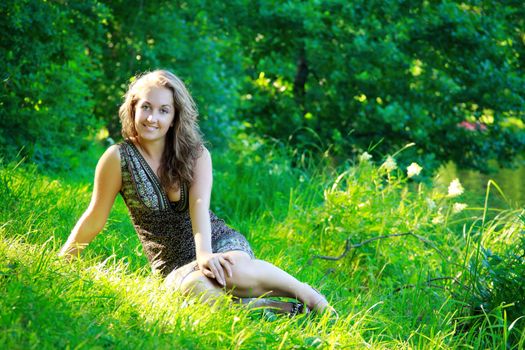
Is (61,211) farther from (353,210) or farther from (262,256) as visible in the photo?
(353,210)

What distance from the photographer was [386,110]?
7656 millimetres

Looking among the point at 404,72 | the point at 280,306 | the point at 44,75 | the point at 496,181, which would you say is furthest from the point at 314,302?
the point at 496,181

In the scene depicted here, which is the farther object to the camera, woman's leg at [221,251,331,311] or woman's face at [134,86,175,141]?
woman's face at [134,86,175,141]

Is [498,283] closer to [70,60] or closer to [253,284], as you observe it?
[253,284]

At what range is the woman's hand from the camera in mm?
3348

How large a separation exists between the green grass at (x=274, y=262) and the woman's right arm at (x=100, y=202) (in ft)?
0.34

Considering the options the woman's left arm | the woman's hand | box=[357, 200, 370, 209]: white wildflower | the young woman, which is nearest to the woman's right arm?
the young woman

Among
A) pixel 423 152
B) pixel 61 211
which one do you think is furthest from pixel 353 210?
pixel 423 152

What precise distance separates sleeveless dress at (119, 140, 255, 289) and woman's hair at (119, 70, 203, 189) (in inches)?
2.1

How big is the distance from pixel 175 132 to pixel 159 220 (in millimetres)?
419

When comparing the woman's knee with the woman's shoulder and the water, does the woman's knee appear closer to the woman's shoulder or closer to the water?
the woman's shoulder

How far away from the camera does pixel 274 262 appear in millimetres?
4477

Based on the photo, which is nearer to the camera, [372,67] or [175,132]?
[175,132]

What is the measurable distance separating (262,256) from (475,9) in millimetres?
4623
